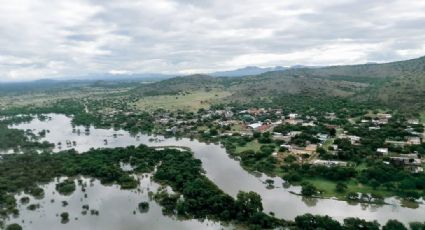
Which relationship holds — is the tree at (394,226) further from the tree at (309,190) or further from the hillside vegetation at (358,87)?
the hillside vegetation at (358,87)

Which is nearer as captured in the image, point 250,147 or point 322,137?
point 250,147

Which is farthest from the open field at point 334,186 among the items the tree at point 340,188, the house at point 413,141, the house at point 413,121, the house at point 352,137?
the house at point 413,121

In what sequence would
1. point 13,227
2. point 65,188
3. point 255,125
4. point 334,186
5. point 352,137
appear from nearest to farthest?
point 13,227 < point 334,186 < point 65,188 < point 352,137 < point 255,125

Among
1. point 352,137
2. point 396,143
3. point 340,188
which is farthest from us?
point 352,137

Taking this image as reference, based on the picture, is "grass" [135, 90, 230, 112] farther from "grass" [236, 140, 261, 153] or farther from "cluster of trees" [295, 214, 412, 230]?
"cluster of trees" [295, 214, 412, 230]

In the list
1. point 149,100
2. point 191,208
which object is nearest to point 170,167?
point 191,208

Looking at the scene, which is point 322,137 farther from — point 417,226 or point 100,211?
point 100,211

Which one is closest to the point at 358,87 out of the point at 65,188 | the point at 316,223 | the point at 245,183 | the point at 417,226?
the point at 245,183

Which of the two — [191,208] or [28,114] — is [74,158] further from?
[28,114]
